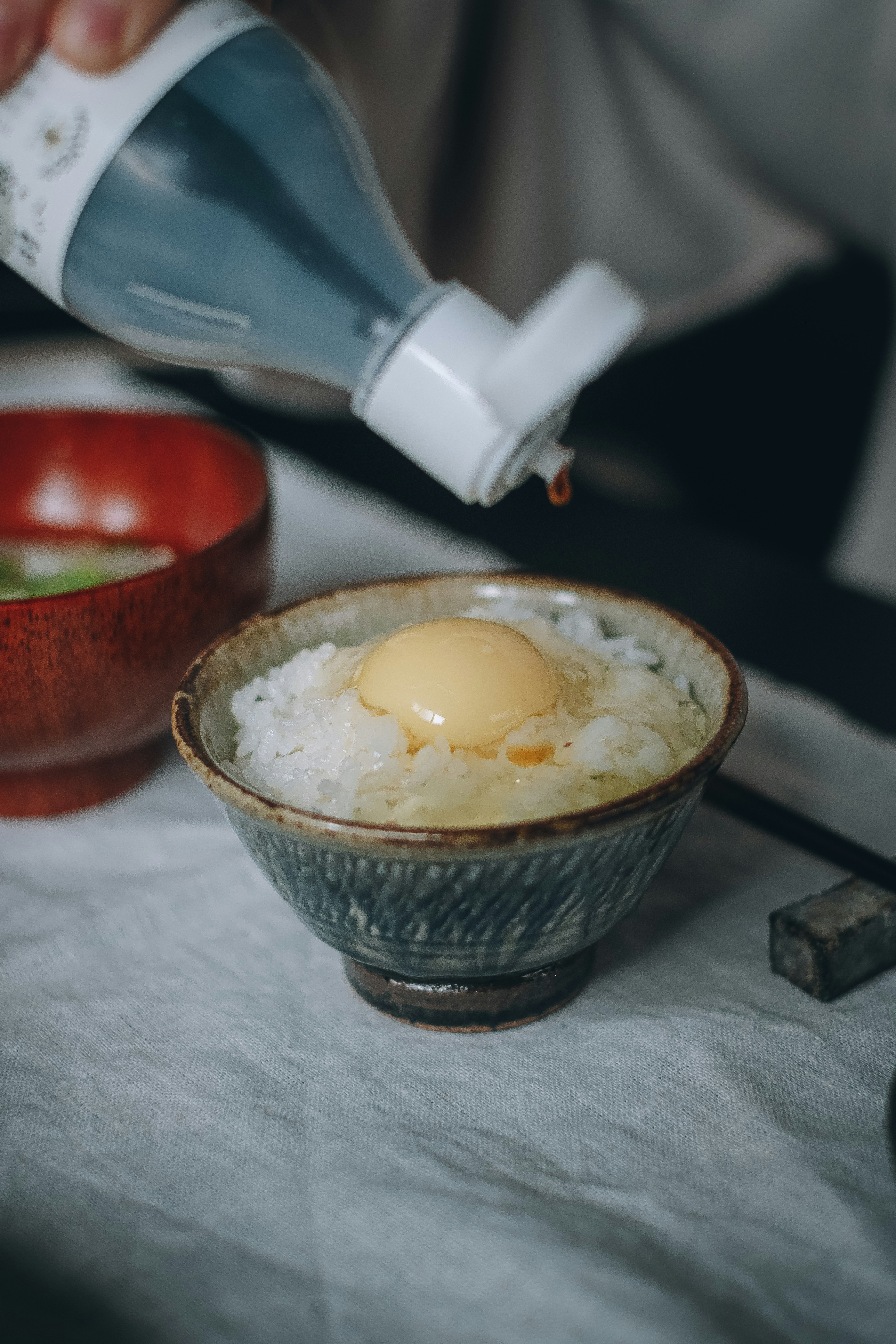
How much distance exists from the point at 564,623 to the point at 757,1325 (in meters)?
0.43

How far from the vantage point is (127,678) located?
0.74 meters

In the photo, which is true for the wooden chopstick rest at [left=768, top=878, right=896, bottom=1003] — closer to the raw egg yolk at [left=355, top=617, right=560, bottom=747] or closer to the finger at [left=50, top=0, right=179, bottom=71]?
the raw egg yolk at [left=355, top=617, right=560, bottom=747]

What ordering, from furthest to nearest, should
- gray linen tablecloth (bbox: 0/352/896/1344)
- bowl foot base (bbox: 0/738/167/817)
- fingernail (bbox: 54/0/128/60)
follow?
bowl foot base (bbox: 0/738/167/817) → fingernail (bbox: 54/0/128/60) → gray linen tablecloth (bbox: 0/352/896/1344)

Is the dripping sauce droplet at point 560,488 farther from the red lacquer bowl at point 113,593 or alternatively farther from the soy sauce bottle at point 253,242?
the red lacquer bowl at point 113,593

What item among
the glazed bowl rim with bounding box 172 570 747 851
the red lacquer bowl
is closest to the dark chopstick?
the glazed bowl rim with bounding box 172 570 747 851

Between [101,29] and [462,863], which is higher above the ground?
[101,29]

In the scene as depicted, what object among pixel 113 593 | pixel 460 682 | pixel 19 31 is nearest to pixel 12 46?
pixel 19 31

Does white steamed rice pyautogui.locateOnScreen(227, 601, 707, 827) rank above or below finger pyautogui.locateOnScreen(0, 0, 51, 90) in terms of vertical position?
below

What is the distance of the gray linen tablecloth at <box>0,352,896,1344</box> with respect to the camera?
45 centimetres

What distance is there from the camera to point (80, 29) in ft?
1.84

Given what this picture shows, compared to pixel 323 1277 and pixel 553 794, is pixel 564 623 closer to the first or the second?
pixel 553 794

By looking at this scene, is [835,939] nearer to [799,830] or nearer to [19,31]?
[799,830]

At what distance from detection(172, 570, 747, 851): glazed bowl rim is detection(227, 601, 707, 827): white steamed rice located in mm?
19

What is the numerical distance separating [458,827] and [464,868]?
0.03 meters
